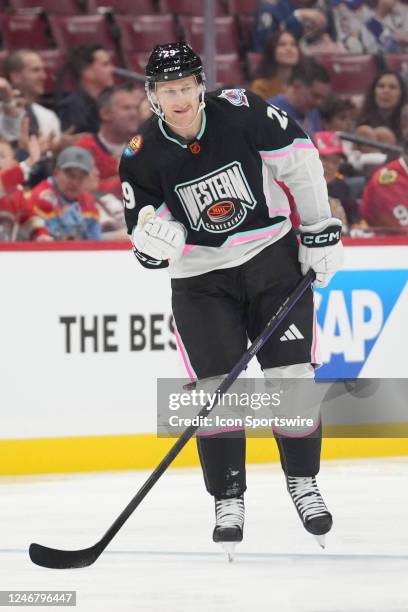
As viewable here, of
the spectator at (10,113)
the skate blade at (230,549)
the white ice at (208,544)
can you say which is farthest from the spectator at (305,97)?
the skate blade at (230,549)

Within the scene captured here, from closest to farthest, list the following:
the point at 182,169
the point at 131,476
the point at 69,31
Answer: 1. the point at 182,169
2. the point at 131,476
3. the point at 69,31

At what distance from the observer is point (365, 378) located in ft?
15.3

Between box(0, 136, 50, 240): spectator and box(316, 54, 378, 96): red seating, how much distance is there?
2.19 metres

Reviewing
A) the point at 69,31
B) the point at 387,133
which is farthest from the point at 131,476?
Result: the point at 69,31

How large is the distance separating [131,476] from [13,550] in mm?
1208

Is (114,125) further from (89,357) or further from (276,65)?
(89,357)

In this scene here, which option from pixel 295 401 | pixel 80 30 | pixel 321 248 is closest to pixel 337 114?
pixel 80 30

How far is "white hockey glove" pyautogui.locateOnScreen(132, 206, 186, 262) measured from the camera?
2871 mm

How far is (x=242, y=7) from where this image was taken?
22.1 feet

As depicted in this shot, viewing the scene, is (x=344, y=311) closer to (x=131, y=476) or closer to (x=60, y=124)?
(x=131, y=476)

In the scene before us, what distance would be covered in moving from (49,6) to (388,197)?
90.4 inches

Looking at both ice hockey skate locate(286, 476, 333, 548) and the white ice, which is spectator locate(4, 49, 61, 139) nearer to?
the white ice

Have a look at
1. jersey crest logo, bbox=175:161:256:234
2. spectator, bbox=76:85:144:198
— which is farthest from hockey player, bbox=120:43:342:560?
spectator, bbox=76:85:144:198

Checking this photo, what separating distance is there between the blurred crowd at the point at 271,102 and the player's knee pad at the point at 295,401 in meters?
1.67
